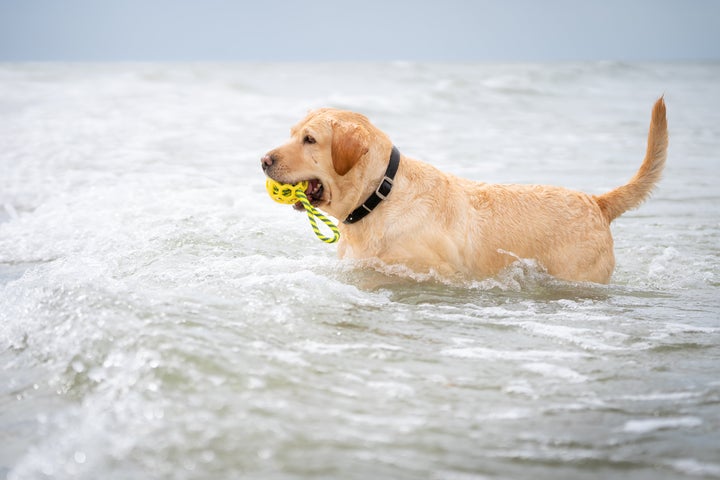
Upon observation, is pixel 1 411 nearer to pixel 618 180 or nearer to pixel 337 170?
pixel 337 170

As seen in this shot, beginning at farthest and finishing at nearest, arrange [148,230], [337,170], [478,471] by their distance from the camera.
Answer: [148,230] < [337,170] < [478,471]

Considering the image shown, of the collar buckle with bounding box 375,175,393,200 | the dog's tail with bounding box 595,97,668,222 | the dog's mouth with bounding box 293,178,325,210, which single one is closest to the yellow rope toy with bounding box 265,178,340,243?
the dog's mouth with bounding box 293,178,325,210

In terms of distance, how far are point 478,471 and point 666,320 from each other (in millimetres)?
2494

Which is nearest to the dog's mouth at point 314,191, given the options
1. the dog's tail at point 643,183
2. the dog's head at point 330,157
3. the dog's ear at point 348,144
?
the dog's head at point 330,157

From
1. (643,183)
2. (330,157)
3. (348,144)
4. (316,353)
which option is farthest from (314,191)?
(643,183)

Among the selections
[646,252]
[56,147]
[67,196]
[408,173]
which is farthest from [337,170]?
[56,147]

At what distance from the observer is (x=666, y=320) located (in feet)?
15.1

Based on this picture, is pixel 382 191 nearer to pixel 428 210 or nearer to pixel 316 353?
pixel 428 210

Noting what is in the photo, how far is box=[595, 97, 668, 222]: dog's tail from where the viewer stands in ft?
18.7

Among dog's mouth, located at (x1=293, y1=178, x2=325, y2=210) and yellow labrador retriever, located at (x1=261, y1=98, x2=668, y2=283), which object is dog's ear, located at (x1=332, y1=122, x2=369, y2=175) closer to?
yellow labrador retriever, located at (x1=261, y1=98, x2=668, y2=283)

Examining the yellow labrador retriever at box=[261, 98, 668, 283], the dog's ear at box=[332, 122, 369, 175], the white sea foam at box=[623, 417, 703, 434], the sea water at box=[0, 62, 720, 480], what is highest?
the dog's ear at box=[332, 122, 369, 175]

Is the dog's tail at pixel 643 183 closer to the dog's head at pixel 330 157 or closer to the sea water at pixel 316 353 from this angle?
the sea water at pixel 316 353

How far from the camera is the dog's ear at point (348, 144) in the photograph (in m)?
4.95

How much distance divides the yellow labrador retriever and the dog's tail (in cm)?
5
